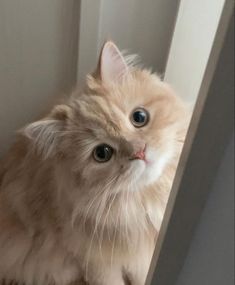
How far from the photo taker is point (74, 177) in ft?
3.25

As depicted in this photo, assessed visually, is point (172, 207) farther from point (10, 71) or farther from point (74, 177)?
point (10, 71)

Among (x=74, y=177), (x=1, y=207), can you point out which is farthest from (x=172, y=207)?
(x=1, y=207)

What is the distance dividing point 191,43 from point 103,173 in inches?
18.7

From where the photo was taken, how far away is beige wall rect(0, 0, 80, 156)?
4.09 feet

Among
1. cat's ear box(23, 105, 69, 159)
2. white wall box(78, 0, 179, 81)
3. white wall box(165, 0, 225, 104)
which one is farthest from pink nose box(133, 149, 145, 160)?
white wall box(78, 0, 179, 81)

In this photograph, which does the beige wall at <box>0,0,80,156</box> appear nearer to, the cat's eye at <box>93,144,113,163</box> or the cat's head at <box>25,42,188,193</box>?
the cat's head at <box>25,42,188,193</box>

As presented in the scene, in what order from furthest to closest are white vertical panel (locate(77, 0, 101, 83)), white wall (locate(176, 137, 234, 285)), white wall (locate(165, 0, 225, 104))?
white vertical panel (locate(77, 0, 101, 83)) < white wall (locate(165, 0, 225, 104)) < white wall (locate(176, 137, 234, 285))

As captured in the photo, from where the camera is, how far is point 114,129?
93cm

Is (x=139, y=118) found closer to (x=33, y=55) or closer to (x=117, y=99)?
(x=117, y=99)

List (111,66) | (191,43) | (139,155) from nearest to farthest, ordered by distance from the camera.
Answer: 1. (139,155)
2. (111,66)
3. (191,43)

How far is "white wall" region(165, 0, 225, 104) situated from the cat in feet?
0.60

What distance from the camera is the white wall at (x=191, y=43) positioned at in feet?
3.69

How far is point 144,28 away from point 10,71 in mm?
431

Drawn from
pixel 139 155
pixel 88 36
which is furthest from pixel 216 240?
pixel 88 36
